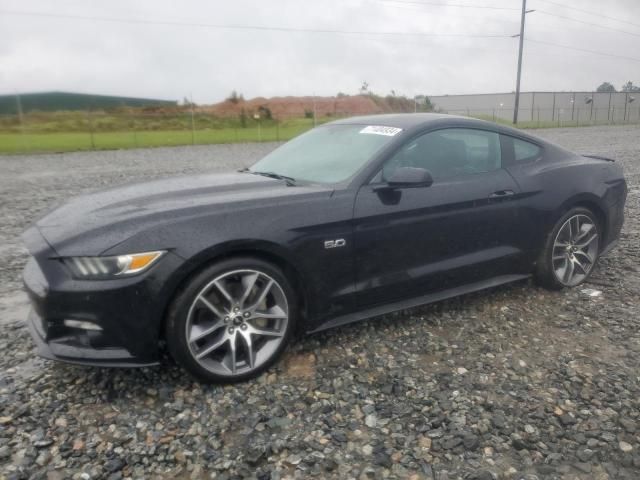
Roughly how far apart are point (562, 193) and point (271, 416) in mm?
2866

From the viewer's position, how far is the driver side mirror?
125 inches

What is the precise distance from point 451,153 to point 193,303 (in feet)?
6.92

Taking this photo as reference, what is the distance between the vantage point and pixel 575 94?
206ft

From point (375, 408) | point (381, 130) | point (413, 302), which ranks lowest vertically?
point (375, 408)

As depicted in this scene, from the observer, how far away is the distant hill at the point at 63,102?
21.2 metres

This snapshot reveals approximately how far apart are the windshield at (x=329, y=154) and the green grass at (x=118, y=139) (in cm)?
1819

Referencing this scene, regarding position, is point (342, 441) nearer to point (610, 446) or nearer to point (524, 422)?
point (524, 422)

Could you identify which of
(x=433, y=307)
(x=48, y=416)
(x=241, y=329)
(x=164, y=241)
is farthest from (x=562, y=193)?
(x=48, y=416)

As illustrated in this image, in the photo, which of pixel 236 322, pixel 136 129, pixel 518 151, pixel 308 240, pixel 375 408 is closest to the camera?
pixel 375 408

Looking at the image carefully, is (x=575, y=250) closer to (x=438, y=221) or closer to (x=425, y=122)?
(x=438, y=221)

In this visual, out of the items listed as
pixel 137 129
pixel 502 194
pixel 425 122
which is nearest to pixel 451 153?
pixel 425 122

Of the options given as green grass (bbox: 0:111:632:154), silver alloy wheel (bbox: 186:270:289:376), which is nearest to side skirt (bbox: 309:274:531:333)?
silver alloy wheel (bbox: 186:270:289:376)

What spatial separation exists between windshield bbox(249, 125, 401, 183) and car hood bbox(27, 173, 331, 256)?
22 centimetres

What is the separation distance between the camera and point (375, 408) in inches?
106
